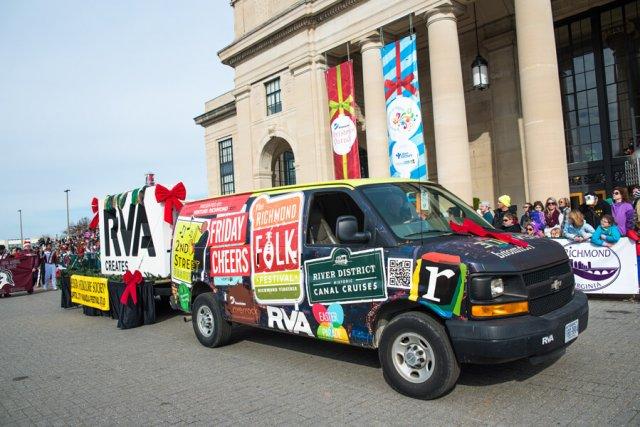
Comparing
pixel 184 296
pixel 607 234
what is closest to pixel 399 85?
pixel 607 234

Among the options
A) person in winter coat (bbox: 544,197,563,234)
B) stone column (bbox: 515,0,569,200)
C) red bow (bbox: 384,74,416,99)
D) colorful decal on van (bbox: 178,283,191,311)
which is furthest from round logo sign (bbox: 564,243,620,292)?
red bow (bbox: 384,74,416,99)

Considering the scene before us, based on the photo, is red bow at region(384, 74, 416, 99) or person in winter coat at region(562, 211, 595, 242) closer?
person in winter coat at region(562, 211, 595, 242)

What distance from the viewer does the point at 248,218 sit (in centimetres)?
646

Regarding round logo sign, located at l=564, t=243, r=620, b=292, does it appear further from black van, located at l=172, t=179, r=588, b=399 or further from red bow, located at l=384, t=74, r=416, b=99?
red bow, located at l=384, t=74, r=416, b=99

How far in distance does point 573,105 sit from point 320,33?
34.8 ft

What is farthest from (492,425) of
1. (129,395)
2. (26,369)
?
(26,369)

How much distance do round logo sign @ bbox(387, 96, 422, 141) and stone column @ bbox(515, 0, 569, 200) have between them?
11.7 ft

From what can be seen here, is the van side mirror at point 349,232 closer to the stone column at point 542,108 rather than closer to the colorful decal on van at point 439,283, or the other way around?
the colorful decal on van at point 439,283

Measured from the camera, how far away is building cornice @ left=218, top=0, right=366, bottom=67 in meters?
19.7

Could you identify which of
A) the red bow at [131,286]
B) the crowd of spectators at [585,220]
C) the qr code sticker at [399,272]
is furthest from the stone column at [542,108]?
→ the red bow at [131,286]

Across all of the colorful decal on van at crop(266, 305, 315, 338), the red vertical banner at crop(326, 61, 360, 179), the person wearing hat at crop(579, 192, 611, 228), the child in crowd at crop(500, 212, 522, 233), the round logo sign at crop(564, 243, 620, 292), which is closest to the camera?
the colorful decal on van at crop(266, 305, 315, 338)

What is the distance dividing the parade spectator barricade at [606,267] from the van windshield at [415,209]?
4.55 m

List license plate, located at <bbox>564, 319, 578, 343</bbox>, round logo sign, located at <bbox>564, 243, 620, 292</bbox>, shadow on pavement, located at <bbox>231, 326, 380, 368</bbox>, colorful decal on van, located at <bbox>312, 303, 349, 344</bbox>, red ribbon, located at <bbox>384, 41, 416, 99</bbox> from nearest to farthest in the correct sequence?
license plate, located at <bbox>564, 319, 578, 343</bbox> → colorful decal on van, located at <bbox>312, 303, 349, 344</bbox> → shadow on pavement, located at <bbox>231, 326, 380, 368</bbox> → round logo sign, located at <bbox>564, 243, 620, 292</bbox> → red ribbon, located at <bbox>384, 41, 416, 99</bbox>

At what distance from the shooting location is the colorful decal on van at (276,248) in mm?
5664
